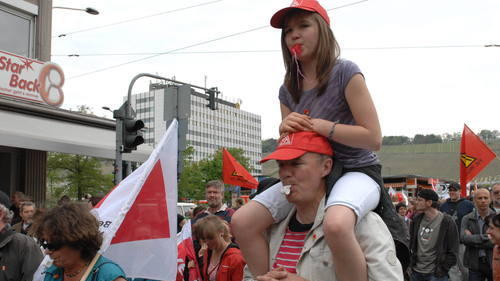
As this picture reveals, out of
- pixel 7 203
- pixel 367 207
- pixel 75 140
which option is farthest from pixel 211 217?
pixel 75 140

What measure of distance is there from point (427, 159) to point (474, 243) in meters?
119

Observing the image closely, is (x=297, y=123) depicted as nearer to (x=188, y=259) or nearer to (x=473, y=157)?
(x=188, y=259)

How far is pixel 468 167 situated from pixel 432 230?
13.5ft

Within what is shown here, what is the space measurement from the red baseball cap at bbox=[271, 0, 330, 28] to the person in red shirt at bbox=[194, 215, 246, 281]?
3.76 m

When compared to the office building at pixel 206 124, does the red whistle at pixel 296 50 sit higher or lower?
lower

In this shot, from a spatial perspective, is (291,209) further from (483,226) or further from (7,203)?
(483,226)

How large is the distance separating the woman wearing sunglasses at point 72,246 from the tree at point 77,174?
31940mm

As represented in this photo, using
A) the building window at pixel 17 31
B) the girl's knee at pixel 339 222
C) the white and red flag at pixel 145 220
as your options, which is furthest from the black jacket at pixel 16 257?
the building window at pixel 17 31

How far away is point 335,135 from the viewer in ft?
9.12

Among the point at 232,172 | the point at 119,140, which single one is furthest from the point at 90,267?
the point at 232,172

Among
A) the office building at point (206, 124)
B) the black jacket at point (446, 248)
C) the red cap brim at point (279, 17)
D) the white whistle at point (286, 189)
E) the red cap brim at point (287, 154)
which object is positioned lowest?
the black jacket at point (446, 248)

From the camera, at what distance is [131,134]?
12.6 metres

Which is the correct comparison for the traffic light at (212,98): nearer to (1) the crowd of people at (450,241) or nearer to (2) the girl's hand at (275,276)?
(1) the crowd of people at (450,241)

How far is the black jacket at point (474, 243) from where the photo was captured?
852 centimetres
